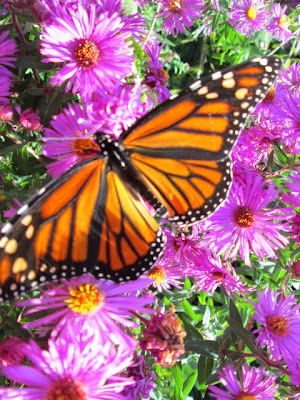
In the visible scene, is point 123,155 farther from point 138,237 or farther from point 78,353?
point 78,353

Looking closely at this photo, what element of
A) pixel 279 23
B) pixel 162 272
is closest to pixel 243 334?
pixel 162 272

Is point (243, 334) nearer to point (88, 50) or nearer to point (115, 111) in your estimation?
point (115, 111)

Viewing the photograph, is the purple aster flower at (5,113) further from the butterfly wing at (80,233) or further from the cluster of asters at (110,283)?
the butterfly wing at (80,233)

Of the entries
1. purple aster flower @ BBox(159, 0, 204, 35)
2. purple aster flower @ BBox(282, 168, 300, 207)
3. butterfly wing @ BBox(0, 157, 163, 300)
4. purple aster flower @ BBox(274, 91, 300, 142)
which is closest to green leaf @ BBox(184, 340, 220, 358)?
butterfly wing @ BBox(0, 157, 163, 300)

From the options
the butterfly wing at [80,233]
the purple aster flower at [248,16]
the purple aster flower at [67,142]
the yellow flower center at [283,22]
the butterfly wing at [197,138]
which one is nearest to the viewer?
the butterfly wing at [80,233]

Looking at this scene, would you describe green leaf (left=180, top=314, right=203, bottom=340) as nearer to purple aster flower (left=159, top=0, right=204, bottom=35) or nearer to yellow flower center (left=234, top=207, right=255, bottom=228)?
yellow flower center (left=234, top=207, right=255, bottom=228)

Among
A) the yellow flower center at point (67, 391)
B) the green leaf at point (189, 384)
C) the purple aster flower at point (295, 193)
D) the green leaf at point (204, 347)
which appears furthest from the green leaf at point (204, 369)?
the purple aster flower at point (295, 193)

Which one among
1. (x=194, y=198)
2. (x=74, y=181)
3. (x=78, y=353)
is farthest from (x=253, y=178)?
(x=78, y=353)
